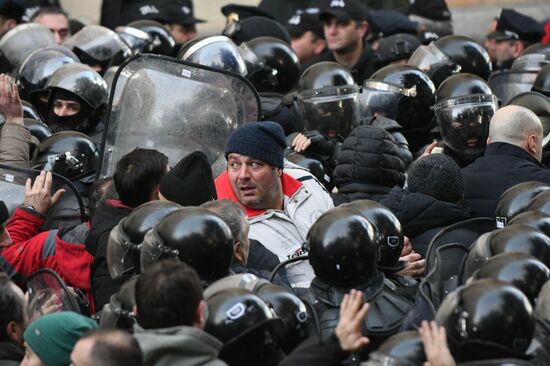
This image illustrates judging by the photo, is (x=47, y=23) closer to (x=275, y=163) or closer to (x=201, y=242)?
(x=275, y=163)

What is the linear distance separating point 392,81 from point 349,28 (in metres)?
2.72

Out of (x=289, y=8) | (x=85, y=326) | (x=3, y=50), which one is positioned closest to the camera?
(x=85, y=326)

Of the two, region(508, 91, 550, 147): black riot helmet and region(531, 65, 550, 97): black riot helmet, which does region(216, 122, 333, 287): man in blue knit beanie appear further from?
region(531, 65, 550, 97): black riot helmet

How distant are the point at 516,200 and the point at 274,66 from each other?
3.85 m

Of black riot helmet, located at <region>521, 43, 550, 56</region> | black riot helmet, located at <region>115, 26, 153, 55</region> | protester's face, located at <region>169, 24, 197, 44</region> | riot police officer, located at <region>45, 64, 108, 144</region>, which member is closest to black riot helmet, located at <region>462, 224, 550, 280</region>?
riot police officer, located at <region>45, 64, 108, 144</region>

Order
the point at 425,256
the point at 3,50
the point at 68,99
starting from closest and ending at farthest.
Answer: the point at 425,256 < the point at 68,99 < the point at 3,50

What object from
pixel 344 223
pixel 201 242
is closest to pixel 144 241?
pixel 201 242

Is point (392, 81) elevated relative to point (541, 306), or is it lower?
lower

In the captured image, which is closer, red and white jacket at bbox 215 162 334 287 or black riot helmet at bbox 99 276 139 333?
black riot helmet at bbox 99 276 139 333

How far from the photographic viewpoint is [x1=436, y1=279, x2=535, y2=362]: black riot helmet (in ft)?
20.1

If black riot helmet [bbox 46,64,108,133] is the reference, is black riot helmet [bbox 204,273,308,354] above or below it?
above

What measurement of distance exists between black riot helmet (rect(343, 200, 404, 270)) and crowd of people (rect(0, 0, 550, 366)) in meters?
0.01

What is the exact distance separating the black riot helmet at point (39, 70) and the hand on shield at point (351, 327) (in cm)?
503

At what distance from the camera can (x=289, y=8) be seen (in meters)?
15.4
